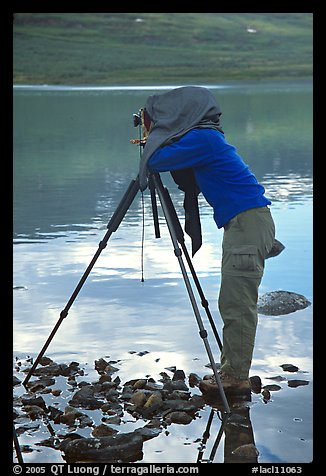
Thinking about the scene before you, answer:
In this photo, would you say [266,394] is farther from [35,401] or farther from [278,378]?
[35,401]

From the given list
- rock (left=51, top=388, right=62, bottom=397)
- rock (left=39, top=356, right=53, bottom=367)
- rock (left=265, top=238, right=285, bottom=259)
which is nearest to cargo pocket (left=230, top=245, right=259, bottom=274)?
rock (left=51, top=388, right=62, bottom=397)

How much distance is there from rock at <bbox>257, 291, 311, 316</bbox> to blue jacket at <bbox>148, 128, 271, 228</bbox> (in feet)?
6.99

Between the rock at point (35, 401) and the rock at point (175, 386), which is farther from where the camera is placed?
the rock at point (175, 386)

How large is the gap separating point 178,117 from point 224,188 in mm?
476

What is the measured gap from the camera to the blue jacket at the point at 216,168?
582 cm

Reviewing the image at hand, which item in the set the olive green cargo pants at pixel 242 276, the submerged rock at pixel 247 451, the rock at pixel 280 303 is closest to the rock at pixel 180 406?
the olive green cargo pants at pixel 242 276

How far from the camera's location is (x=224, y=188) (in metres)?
5.96

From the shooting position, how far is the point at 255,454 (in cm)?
516

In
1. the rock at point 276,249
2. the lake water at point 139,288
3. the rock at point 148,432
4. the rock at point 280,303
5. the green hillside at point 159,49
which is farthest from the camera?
the green hillside at point 159,49

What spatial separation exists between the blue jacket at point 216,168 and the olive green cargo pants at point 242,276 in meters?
0.07

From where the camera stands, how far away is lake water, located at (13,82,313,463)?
5797mm

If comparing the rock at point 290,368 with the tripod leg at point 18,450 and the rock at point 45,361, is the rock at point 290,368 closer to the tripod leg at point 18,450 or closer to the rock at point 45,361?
the rock at point 45,361
